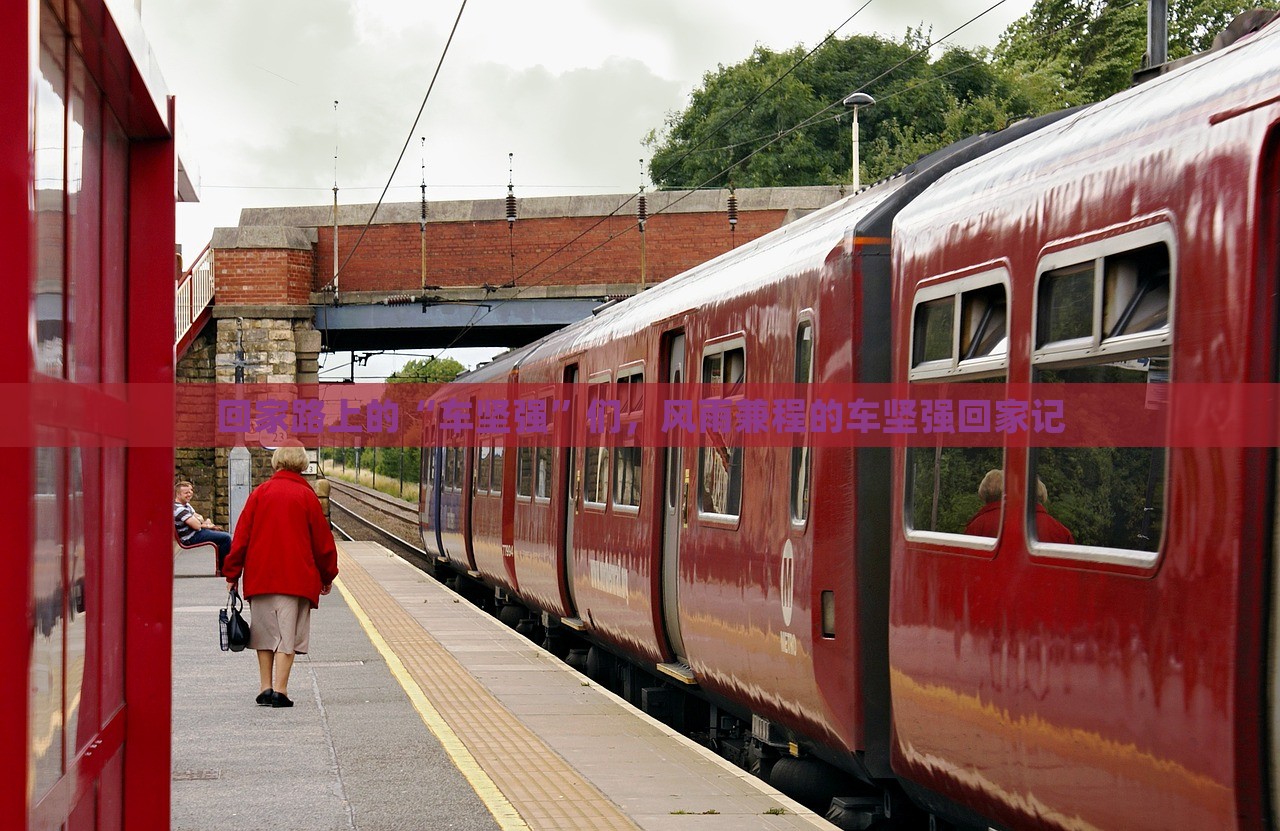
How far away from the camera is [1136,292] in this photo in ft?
14.6

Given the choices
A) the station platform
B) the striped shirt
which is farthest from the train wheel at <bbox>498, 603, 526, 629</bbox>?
the station platform

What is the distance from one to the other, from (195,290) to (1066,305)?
2676cm

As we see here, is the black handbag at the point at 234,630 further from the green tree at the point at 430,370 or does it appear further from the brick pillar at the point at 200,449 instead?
the green tree at the point at 430,370

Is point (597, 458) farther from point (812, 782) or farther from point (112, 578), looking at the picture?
point (112, 578)

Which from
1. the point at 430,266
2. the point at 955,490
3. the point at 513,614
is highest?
the point at 430,266

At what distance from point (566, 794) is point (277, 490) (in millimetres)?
3506

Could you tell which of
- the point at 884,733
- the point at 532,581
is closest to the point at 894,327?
the point at 884,733

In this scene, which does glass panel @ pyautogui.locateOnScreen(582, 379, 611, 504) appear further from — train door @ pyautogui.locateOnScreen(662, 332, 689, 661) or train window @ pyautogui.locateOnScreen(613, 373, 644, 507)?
train door @ pyautogui.locateOnScreen(662, 332, 689, 661)

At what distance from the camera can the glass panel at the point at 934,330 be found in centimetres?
576

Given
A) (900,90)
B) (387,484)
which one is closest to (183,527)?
(900,90)

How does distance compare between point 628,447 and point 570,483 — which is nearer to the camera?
point 628,447

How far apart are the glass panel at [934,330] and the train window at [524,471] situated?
954 cm

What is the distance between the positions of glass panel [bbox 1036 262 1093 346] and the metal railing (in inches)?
1010

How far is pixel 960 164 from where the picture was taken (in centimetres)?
682
